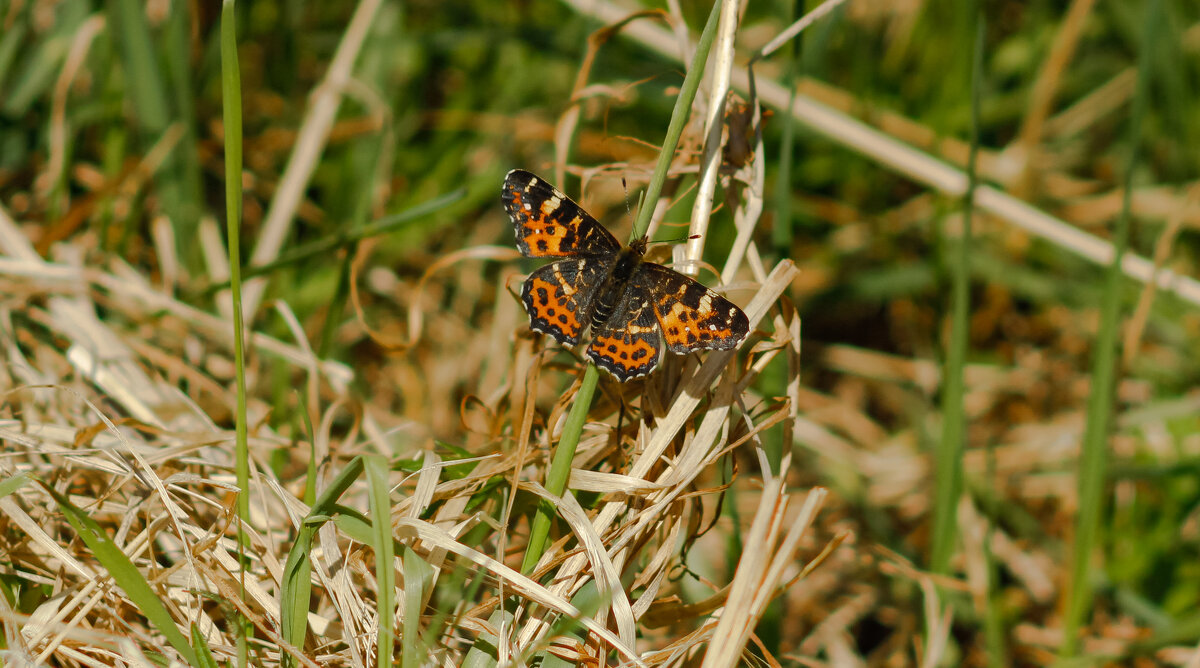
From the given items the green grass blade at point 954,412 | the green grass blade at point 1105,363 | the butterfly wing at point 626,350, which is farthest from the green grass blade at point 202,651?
the green grass blade at point 1105,363

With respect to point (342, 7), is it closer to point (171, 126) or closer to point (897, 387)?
point (171, 126)

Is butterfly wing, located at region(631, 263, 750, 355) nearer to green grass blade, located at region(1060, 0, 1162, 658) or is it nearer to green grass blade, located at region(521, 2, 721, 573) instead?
green grass blade, located at region(521, 2, 721, 573)

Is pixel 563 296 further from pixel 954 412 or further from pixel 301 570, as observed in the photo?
pixel 954 412

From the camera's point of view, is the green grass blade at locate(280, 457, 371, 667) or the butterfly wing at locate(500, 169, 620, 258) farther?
the butterfly wing at locate(500, 169, 620, 258)

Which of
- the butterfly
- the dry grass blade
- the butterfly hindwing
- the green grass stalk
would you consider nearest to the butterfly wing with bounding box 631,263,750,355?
the butterfly

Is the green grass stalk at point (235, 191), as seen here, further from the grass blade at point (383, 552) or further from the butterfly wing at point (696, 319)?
the butterfly wing at point (696, 319)

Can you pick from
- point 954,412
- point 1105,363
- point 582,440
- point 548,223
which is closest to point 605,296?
point 548,223

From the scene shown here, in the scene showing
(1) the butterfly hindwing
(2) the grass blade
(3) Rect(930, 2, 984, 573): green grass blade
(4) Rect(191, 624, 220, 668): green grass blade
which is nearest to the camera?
(2) the grass blade

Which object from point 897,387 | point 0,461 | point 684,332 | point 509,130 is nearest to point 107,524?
point 0,461
